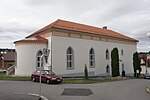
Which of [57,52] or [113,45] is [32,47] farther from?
[113,45]

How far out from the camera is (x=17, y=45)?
2923 centimetres

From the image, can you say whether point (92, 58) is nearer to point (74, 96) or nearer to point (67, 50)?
point (67, 50)

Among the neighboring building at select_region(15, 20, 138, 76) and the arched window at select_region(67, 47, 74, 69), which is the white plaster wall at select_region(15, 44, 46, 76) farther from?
the arched window at select_region(67, 47, 74, 69)

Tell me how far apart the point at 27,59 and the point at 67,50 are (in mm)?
6079

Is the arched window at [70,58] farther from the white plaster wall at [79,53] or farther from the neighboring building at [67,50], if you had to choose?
the white plaster wall at [79,53]

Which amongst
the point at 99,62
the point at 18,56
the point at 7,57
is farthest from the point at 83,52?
the point at 7,57

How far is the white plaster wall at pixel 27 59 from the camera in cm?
2783

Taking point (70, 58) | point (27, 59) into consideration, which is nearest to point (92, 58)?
point (70, 58)

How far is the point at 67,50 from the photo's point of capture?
30156 millimetres

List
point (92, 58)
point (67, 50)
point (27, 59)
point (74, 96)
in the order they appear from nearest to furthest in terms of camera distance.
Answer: point (74, 96) < point (27, 59) < point (67, 50) < point (92, 58)

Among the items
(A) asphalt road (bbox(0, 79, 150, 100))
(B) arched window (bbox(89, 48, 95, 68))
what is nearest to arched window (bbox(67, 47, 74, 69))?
(B) arched window (bbox(89, 48, 95, 68))

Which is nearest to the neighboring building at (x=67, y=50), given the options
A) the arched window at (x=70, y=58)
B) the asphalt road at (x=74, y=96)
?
the arched window at (x=70, y=58)

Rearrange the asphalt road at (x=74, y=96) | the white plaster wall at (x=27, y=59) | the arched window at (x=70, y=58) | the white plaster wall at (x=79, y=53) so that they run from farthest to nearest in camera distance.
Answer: the arched window at (x=70, y=58)
the white plaster wall at (x=79, y=53)
the white plaster wall at (x=27, y=59)
the asphalt road at (x=74, y=96)

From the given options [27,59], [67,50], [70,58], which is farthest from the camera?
[70,58]
